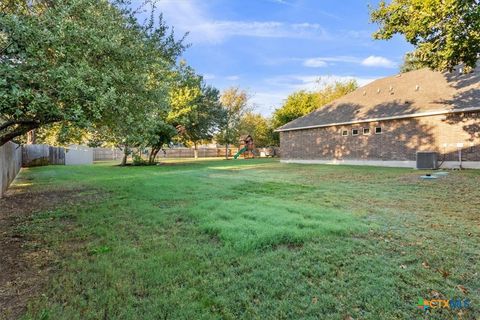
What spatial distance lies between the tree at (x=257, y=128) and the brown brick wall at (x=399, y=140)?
55.2ft

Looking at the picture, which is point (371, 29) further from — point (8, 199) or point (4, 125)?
point (8, 199)

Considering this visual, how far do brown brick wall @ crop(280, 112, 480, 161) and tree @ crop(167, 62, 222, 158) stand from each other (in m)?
8.65

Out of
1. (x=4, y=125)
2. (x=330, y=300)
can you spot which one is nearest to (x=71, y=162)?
(x=4, y=125)

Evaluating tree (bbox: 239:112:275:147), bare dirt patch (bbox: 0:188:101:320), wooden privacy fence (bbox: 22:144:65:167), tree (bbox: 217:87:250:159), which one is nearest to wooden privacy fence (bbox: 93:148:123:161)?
wooden privacy fence (bbox: 22:144:65:167)

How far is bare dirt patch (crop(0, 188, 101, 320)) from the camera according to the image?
2.51m

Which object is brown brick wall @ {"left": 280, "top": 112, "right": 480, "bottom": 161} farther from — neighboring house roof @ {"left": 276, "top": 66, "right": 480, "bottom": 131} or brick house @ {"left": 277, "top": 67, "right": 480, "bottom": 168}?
neighboring house roof @ {"left": 276, "top": 66, "right": 480, "bottom": 131}

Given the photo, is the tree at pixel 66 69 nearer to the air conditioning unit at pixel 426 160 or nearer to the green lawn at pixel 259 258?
the green lawn at pixel 259 258

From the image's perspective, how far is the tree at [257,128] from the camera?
37.7 metres

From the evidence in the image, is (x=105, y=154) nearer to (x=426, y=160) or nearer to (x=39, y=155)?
(x=39, y=155)

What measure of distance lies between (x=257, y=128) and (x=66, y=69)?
3536cm

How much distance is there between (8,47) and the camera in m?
3.10

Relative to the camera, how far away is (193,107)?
20312 millimetres

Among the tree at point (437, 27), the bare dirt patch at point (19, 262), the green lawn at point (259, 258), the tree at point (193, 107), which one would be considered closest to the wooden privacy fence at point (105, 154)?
the tree at point (193, 107)

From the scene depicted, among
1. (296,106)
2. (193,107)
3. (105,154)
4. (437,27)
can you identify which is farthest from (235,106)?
(437,27)
